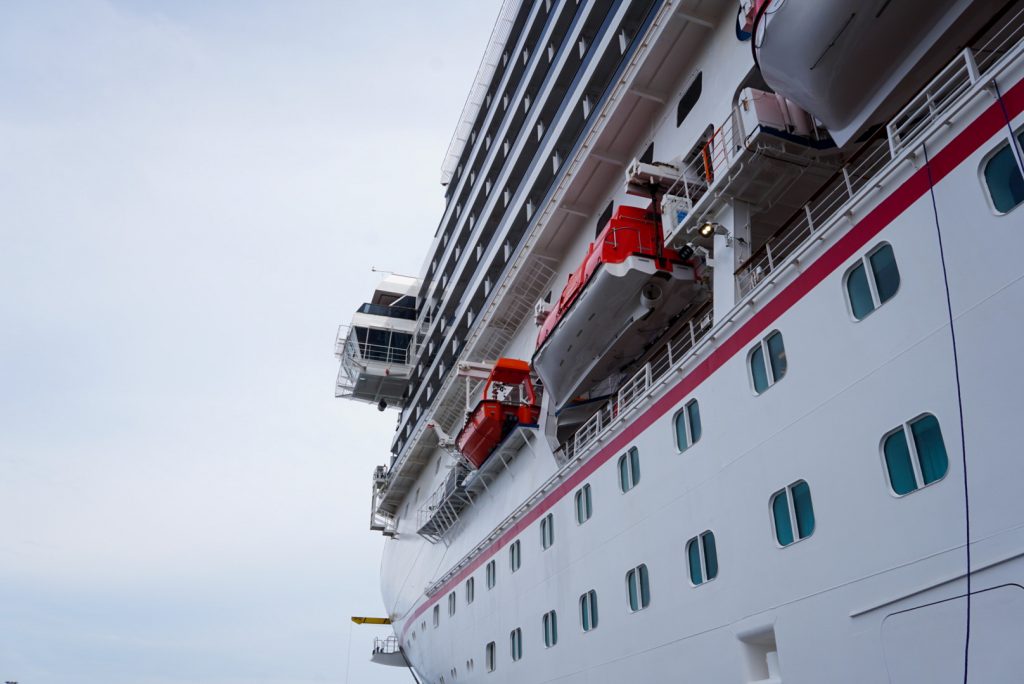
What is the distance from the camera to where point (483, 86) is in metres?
27.5

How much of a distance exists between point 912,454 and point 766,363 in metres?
2.18

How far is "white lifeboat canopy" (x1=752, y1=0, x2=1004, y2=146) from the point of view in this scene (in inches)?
297

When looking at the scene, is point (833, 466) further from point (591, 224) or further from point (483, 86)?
point (483, 86)

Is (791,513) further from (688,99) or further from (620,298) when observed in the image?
(688,99)

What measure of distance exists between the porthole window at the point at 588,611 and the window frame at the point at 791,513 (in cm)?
423

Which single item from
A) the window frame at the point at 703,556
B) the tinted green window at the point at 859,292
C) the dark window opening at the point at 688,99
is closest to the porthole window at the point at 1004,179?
the tinted green window at the point at 859,292

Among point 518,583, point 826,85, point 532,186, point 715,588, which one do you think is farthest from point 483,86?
point 715,588

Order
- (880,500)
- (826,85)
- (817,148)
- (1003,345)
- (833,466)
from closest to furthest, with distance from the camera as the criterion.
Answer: (1003,345), (880,500), (833,466), (826,85), (817,148)

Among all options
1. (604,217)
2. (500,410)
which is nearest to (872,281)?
(604,217)

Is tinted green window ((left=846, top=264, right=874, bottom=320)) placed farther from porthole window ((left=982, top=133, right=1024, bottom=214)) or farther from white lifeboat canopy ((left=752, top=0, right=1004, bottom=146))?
white lifeboat canopy ((left=752, top=0, right=1004, bottom=146))

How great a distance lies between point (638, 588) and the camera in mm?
10133

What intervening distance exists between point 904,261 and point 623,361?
22.7ft

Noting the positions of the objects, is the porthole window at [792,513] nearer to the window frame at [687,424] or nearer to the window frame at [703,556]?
the window frame at [703,556]

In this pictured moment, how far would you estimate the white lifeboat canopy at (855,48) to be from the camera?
754cm
